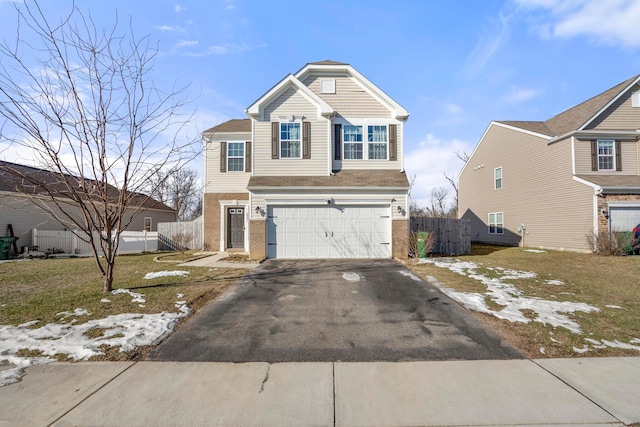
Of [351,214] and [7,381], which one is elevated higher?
[351,214]

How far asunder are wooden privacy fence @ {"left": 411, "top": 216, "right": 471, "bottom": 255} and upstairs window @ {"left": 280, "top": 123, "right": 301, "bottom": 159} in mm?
7181

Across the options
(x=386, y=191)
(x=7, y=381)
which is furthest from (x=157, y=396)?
(x=386, y=191)

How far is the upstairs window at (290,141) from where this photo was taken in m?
12.7

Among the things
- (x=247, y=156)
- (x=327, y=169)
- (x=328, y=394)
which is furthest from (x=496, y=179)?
(x=328, y=394)

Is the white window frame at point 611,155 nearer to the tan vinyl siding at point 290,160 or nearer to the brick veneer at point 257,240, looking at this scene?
the tan vinyl siding at point 290,160

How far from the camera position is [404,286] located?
7.63 m

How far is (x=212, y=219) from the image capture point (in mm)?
15320

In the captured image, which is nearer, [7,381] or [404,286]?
[7,381]

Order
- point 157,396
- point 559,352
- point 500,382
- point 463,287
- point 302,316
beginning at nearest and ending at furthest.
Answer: point 157,396
point 500,382
point 559,352
point 302,316
point 463,287

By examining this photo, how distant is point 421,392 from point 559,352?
232 centimetres

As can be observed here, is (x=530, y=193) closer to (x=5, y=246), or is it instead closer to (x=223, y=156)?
(x=223, y=156)

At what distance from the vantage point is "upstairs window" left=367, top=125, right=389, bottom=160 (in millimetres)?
12988

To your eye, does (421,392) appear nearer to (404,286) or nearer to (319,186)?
(404,286)

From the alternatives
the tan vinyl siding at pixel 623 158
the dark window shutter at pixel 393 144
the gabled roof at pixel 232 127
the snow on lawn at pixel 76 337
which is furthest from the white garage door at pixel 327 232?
the tan vinyl siding at pixel 623 158
